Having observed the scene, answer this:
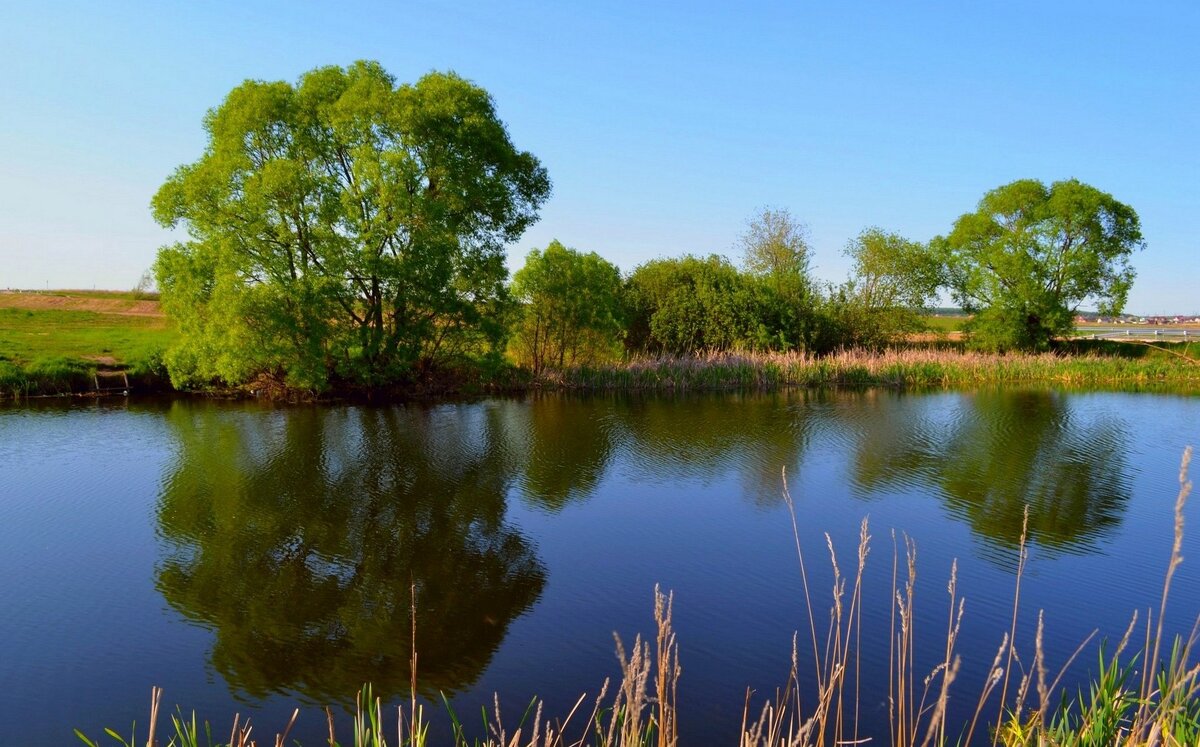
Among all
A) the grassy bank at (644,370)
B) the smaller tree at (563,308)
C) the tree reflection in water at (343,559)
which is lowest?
the tree reflection in water at (343,559)

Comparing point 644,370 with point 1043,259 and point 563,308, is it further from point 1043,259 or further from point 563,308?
point 1043,259

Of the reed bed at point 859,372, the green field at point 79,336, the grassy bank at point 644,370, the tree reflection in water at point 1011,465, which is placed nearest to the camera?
the tree reflection in water at point 1011,465

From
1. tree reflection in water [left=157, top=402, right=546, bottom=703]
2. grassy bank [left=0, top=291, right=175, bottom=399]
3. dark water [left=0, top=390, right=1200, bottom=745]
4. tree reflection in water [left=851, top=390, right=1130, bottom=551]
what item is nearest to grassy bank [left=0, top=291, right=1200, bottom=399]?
grassy bank [left=0, top=291, right=175, bottom=399]

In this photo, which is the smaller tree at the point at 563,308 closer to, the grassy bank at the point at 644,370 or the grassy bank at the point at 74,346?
the grassy bank at the point at 644,370

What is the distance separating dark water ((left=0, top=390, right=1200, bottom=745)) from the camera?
6320 mm

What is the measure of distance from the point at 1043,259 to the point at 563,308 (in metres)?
28.3

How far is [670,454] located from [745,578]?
7.50 meters

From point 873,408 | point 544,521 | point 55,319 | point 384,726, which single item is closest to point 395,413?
point 544,521

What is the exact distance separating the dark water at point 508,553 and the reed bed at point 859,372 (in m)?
10.2

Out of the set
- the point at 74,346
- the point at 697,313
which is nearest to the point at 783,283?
the point at 697,313

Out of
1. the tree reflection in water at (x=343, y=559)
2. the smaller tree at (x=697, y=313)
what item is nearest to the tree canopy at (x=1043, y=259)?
the smaller tree at (x=697, y=313)

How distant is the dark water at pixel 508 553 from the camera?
632 centimetres

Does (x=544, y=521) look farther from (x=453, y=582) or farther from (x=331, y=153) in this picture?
(x=331, y=153)

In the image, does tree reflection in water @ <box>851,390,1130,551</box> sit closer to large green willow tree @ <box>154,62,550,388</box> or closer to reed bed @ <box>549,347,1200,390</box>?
reed bed @ <box>549,347,1200,390</box>
